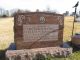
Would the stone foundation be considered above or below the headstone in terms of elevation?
below

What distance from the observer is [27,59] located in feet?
31.3

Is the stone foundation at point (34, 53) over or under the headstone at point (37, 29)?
under

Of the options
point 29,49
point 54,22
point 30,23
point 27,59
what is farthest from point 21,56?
point 54,22

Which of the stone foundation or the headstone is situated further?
the headstone

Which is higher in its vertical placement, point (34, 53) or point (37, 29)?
point (37, 29)

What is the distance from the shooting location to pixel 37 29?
10383mm

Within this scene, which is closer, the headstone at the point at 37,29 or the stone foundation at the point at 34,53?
the stone foundation at the point at 34,53

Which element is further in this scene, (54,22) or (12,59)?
(54,22)

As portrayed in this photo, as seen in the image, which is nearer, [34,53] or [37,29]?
[34,53]

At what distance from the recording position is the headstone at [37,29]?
400 inches

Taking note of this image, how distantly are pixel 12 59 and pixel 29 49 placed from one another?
49.4 inches

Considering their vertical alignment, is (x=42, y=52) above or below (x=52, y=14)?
below

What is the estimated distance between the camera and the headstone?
10.2 metres

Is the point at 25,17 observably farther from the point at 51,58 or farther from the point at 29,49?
the point at 51,58
